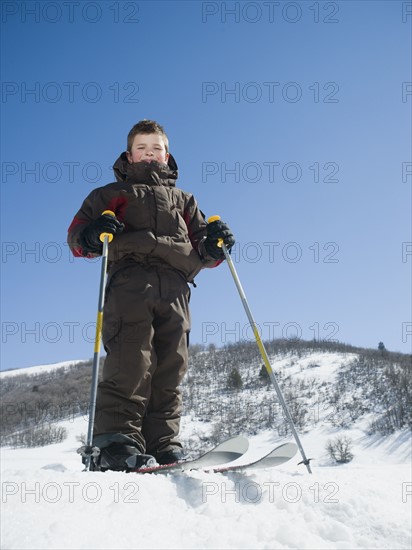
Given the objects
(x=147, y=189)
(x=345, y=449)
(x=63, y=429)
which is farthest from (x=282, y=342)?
(x=147, y=189)

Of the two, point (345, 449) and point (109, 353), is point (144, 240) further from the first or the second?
point (345, 449)

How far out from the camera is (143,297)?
255cm

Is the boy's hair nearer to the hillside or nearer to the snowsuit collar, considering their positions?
the snowsuit collar

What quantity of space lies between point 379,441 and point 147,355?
2321 cm

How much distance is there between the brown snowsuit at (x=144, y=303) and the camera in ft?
7.99

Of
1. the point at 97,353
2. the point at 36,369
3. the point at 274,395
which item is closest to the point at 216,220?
the point at 97,353

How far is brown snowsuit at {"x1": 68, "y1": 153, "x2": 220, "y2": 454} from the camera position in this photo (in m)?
2.44

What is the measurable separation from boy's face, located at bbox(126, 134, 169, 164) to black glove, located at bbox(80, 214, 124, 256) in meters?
0.72

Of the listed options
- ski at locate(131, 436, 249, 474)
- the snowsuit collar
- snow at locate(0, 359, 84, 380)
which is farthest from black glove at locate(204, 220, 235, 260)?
snow at locate(0, 359, 84, 380)

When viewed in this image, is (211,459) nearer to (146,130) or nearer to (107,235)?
(107,235)

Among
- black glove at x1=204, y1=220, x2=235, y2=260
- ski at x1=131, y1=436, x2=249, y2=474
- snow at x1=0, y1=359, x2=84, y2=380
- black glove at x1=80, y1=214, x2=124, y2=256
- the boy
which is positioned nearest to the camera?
ski at x1=131, y1=436, x2=249, y2=474

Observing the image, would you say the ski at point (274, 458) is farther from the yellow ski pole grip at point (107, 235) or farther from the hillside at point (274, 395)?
the hillside at point (274, 395)

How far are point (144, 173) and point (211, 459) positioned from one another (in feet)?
6.27

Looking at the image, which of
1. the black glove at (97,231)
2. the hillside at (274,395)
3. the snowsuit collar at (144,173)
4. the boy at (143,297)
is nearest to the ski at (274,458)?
the boy at (143,297)
